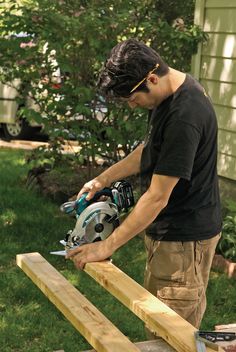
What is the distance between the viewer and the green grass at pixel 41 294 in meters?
4.54

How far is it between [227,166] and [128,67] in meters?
4.83

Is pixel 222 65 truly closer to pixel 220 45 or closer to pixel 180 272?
pixel 220 45

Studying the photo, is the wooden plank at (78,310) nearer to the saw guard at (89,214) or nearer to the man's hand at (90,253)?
the man's hand at (90,253)

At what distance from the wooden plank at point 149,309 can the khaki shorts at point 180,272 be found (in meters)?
0.21

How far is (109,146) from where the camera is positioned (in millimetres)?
7727

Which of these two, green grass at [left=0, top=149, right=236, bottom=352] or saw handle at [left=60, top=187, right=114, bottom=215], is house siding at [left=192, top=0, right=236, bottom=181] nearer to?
green grass at [left=0, top=149, right=236, bottom=352]

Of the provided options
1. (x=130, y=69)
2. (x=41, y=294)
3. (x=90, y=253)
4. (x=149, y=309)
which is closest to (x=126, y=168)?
(x=90, y=253)

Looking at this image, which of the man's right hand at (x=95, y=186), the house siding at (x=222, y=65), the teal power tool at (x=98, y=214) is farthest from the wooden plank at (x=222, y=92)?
the teal power tool at (x=98, y=214)

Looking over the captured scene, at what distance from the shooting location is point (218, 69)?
7477 millimetres

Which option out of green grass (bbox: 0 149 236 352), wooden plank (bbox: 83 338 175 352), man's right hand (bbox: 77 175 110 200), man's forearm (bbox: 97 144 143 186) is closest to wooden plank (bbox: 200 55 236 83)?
green grass (bbox: 0 149 236 352)

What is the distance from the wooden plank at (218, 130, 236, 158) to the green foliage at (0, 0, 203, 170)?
96cm

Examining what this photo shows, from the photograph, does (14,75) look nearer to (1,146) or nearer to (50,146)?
(50,146)

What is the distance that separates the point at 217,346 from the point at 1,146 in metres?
9.36

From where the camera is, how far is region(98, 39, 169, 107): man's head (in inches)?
108
